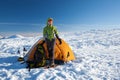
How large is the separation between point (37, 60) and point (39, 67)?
0.50m

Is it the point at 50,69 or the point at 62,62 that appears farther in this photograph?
the point at 62,62

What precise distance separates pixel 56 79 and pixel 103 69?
11.5 ft

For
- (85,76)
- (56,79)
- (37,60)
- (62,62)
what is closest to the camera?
(56,79)

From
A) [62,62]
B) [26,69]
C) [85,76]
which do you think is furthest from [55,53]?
[85,76]

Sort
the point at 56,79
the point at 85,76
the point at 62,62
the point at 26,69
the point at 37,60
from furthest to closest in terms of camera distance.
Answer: the point at 62,62, the point at 37,60, the point at 26,69, the point at 85,76, the point at 56,79

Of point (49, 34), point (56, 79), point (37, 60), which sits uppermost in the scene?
point (49, 34)

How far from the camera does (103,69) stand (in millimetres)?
12266

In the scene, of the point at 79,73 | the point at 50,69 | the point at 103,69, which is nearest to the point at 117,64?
the point at 103,69

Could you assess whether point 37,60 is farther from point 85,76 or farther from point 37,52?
point 85,76

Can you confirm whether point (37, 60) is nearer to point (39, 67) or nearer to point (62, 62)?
point (39, 67)

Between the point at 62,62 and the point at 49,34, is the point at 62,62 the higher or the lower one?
the lower one

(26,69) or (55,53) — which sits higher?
(55,53)

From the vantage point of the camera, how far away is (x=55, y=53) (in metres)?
13.7

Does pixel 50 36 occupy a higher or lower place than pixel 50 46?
higher
